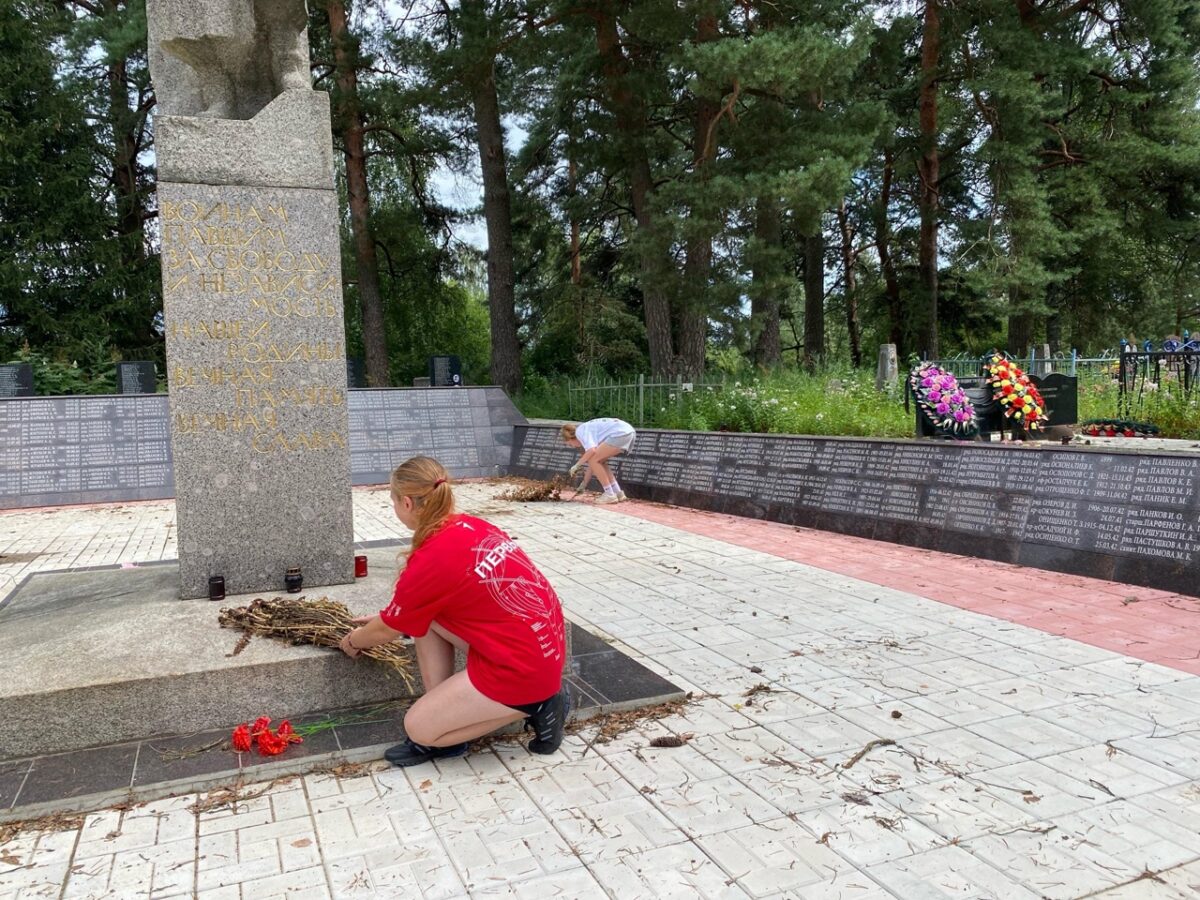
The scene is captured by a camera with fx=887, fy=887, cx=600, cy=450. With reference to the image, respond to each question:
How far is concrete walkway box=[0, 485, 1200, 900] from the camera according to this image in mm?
2512

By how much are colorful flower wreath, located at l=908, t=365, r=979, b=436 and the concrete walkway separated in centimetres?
370

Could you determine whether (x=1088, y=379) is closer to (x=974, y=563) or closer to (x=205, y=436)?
(x=974, y=563)

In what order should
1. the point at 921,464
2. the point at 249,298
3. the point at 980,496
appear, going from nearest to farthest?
1. the point at 249,298
2. the point at 980,496
3. the point at 921,464

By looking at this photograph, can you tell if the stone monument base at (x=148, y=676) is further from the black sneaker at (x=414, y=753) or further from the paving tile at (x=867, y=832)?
the paving tile at (x=867, y=832)

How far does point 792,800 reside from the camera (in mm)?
2973

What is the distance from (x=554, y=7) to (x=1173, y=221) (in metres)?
15.7

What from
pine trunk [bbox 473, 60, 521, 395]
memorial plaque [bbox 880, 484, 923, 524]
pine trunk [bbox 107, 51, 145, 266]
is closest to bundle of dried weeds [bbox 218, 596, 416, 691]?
memorial plaque [bbox 880, 484, 923, 524]

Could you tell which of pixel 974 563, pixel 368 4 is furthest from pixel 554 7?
pixel 974 563

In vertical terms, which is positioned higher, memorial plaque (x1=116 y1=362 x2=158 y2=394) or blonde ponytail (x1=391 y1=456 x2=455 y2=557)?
memorial plaque (x1=116 y1=362 x2=158 y2=394)

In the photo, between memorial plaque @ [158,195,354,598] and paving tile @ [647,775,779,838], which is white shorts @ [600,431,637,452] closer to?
memorial plaque @ [158,195,354,598]

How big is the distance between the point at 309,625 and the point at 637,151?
1419cm

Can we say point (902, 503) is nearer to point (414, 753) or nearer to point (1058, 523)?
point (1058, 523)

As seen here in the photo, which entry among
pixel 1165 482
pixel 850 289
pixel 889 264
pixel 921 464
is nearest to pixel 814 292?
pixel 889 264

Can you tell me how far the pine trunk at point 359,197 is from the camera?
19.6m
